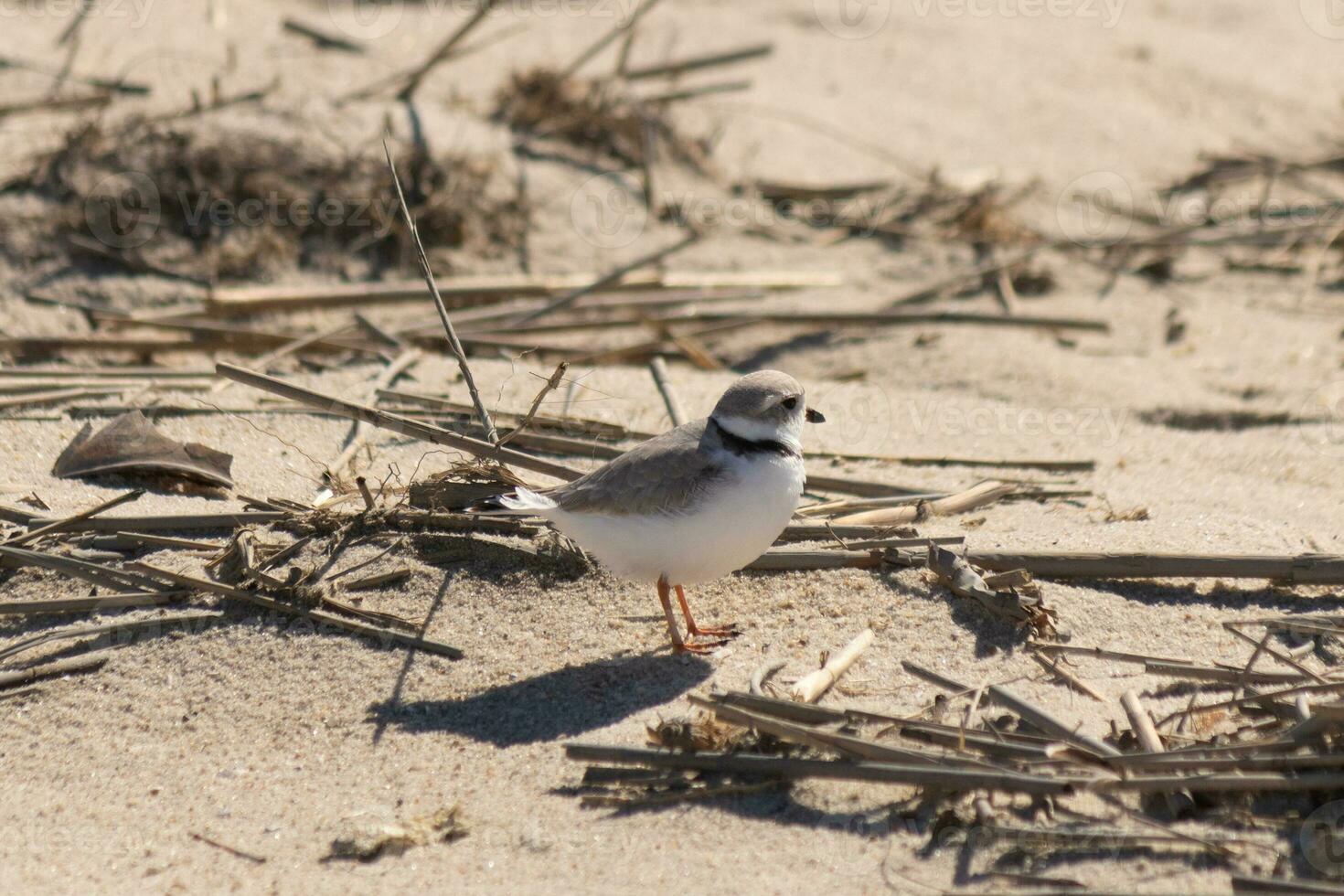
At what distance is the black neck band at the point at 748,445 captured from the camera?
12.6ft

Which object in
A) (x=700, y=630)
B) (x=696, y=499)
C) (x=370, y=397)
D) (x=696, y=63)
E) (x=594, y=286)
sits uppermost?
(x=696, y=63)

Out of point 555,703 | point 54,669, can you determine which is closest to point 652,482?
point 555,703

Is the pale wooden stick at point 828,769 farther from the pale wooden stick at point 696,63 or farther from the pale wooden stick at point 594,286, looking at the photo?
the pale wooden stick at point 696,63

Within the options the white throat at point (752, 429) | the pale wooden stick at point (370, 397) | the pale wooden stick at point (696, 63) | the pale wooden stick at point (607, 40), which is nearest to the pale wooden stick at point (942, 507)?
the white throat at point (752, 429)

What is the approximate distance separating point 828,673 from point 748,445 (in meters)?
0.73

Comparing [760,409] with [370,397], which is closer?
[760,409]

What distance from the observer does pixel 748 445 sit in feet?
12.7

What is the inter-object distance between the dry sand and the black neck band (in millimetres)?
516

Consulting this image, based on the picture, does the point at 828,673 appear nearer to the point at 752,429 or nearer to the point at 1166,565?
the point at 752,429

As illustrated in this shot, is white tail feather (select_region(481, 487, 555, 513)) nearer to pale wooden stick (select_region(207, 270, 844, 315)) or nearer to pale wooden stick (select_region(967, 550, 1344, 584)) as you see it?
pale wooden stick (select_region(967, 550, 1344, 584))

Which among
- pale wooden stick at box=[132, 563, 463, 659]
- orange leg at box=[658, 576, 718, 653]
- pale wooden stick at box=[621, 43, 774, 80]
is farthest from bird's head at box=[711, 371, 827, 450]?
pale wooden stick at box=[621, 43, 774, 80]

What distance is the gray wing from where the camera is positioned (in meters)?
3.79

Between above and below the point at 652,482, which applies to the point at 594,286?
above

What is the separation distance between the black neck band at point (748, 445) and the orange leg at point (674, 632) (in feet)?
1.46
